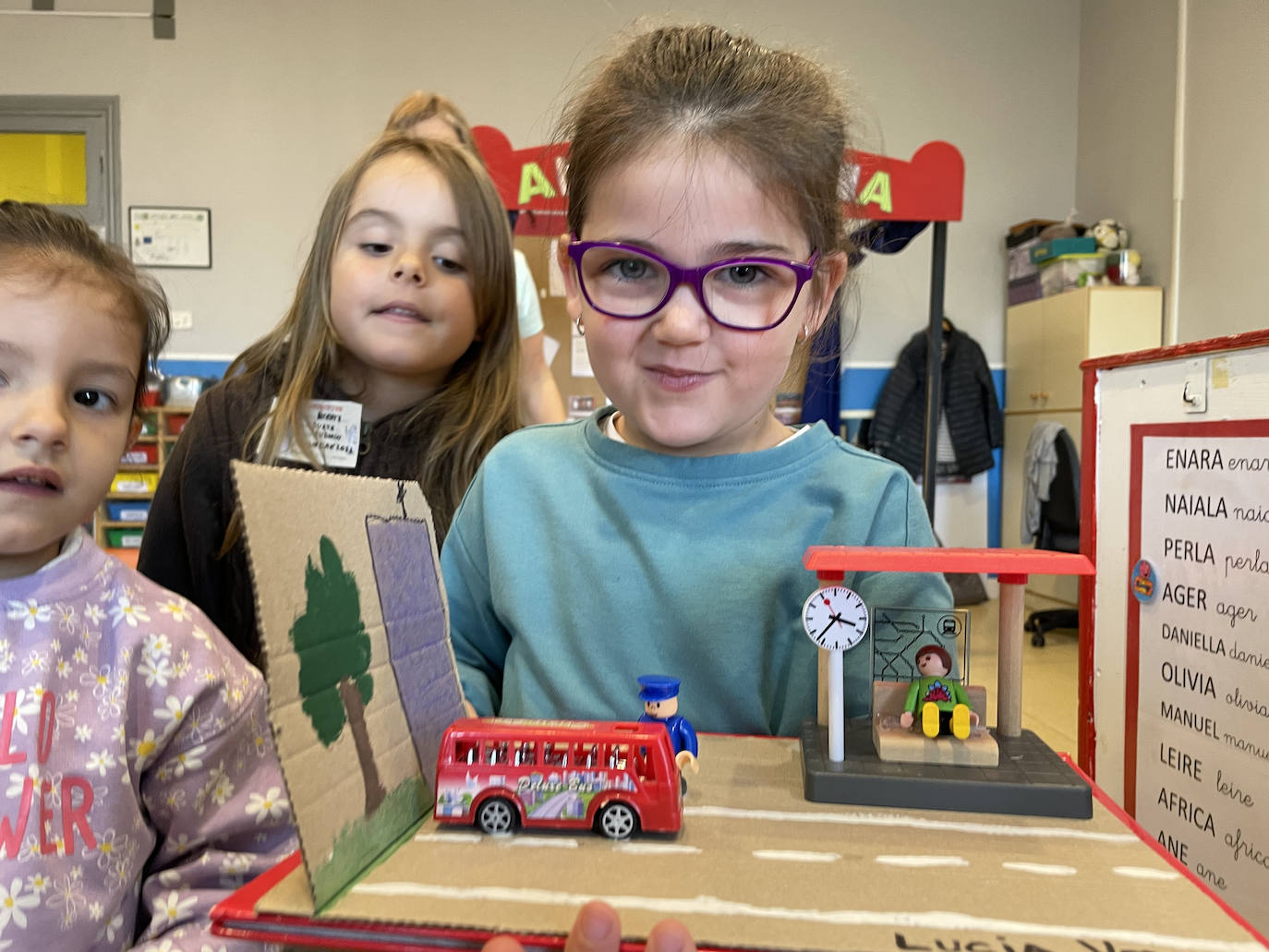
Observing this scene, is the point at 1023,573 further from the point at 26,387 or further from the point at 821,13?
the point at 821,13

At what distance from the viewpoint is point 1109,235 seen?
437 centimetres

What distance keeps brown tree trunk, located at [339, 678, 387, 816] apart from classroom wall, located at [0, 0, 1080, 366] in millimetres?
4628

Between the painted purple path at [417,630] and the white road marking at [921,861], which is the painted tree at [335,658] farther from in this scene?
the white road marking at [921,861]

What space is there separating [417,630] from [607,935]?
290 millimetres

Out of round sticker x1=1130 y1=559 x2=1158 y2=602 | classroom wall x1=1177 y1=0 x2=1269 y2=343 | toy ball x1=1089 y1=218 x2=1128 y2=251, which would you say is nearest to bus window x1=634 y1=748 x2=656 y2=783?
round sticker x1=1130 y1=559 x2=1158 y2=602

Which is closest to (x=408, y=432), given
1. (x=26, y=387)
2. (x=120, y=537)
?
(x=26, y=387)

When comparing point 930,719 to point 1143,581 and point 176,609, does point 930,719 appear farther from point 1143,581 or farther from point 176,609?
point 176,609

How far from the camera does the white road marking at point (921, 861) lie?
0.51m

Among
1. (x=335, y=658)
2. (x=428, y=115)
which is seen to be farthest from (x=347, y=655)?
(x=428, y=115)

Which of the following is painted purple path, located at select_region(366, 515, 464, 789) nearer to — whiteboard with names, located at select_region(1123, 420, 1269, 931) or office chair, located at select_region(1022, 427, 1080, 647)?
whiteboard with names, located at select_region(1123, 420, 1269, 931)

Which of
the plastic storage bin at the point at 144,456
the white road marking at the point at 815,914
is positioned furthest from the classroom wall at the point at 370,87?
the white road marking at the point at 815,914

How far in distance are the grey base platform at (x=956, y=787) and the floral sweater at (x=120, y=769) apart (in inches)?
16.7

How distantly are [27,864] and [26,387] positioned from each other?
34 centimetres

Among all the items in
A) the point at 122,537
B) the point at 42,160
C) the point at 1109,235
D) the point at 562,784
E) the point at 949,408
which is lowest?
the point at 122,537
